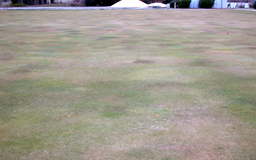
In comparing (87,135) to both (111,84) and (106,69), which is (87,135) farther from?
(106,69)

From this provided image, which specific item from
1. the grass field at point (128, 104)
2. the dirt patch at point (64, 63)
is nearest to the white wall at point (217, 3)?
the grass field at point (128, 104)

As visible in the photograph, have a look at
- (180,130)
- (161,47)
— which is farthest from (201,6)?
(180,130)

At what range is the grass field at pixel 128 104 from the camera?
3.50 m

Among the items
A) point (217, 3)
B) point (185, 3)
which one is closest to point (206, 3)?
point (217, 3)

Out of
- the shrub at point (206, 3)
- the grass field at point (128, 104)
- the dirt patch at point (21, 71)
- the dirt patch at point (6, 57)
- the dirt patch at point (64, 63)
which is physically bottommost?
the grass field at point (128, 104)

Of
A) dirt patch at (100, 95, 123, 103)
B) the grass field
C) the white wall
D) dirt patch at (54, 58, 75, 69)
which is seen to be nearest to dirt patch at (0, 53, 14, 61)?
the grass field

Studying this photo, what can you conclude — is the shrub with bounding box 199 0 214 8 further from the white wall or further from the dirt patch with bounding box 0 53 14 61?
the dirt patch with bounding box 0 53 14 61

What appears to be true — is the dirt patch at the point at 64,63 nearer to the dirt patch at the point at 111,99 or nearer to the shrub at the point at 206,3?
the dirt patch at the point at 111,99

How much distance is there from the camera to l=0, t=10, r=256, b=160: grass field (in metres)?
3.50

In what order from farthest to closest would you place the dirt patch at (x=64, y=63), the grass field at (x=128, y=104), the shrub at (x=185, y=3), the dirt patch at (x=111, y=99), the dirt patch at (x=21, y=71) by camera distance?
the shrub at (x=185, y=3) → the dirt patch at (x=64, y=63) → the dirt patch at (x=21, y=71) → the dirt patch at (x=111, y=99) → the grass field at (x=128, y=104)

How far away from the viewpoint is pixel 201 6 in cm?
A: 4309

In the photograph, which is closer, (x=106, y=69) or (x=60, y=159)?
(x=60, y=159)

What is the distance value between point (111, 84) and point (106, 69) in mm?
1202

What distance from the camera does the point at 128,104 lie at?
15.8 feet
